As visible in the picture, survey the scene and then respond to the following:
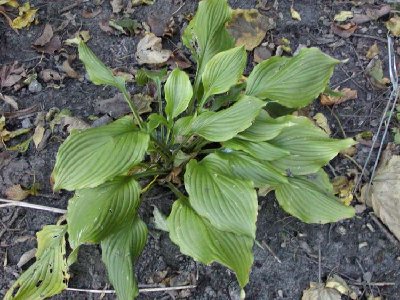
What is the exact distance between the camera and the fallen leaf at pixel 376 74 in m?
3.14

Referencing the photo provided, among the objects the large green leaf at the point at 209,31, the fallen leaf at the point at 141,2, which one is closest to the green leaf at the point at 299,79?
the large green leaf at the point at 209,31

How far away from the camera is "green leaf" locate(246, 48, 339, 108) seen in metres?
2.56

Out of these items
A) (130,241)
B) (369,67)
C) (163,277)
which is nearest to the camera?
(130,241)

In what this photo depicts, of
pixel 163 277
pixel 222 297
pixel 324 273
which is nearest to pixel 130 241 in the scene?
pixel 163 277

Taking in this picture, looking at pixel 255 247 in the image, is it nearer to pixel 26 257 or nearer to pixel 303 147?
pixel 303 147

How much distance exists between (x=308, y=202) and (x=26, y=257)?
145 centimetres

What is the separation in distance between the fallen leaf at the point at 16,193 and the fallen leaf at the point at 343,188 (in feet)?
5.48

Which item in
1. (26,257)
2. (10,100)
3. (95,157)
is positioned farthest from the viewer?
(10,100)

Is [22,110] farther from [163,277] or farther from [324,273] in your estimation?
[324,273]

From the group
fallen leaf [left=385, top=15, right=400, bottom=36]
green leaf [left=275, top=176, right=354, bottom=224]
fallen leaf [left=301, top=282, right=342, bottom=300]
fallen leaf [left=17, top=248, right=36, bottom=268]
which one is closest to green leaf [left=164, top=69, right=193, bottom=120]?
green leaf [left=275, top=176, right=354, bottom=224]

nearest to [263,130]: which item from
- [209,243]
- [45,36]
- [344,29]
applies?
[209,243]

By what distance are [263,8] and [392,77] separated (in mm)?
954

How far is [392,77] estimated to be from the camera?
3.14m

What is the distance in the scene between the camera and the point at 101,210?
7.33 ft
